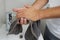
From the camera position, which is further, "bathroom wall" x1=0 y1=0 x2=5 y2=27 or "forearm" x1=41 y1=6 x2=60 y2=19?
"bathroom wall" x1=0 y1=0 x2=5 y2=27

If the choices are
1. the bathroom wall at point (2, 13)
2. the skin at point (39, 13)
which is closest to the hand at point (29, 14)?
the skin at point (39, 13)

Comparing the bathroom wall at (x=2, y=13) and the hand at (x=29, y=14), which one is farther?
the bathroom wall at (x=2, y=13)

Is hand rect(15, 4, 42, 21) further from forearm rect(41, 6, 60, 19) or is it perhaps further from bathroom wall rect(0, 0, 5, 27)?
bathroom wall rect(0, 0, 5, 27)

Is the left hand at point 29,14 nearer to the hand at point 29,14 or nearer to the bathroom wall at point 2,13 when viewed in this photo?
the hand at point 29,14

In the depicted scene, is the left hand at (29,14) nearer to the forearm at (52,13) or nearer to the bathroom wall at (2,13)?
the forearm at (52,13)

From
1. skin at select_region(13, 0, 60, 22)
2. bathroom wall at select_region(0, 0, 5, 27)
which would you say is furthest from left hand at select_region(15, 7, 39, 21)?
bathroom wall at select_region(0, 0, 5, 27)

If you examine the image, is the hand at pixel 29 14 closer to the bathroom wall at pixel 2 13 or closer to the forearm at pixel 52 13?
the forearm at pixel 52 13

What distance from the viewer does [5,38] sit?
1.23 m

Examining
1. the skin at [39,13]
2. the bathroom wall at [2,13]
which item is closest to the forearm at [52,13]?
the skin at [39,13]

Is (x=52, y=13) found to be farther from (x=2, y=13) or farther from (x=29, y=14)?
(x=2, y=13)

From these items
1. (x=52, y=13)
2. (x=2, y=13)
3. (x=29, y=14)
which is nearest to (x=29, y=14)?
(x=29, y=14)

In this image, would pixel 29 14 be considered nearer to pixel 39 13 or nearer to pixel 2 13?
pixel 39 13

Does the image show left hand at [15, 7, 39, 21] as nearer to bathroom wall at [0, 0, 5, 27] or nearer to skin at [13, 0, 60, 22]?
skin at [13, 0, 60, 22]

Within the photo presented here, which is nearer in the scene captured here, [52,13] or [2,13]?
[52,13]
